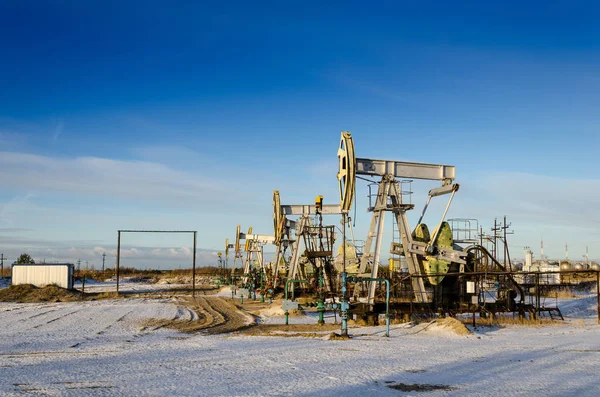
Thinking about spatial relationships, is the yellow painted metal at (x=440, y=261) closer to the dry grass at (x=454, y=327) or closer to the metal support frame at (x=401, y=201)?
the metal support frame at (x=401, y=201)

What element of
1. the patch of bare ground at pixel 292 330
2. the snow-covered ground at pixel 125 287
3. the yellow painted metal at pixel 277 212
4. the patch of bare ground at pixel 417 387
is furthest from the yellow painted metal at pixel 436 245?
the snow-covered ground at pixel 125 287

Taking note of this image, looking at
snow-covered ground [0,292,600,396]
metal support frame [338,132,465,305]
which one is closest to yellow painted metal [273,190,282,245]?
metal support frame [338,132,465,305]

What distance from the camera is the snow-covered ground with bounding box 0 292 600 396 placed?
678cm

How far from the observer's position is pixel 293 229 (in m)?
30.9

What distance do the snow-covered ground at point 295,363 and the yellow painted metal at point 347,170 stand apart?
3.22 meters

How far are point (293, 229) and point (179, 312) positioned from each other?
38.6ft

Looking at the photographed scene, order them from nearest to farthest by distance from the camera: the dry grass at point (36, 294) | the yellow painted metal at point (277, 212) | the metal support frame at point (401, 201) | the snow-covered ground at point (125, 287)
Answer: the metal support frame at point (401, 201), the yellow painted metal at point (277, 212), the dry grass at point (36, 294), the snow-covered ground at point (125, 287)

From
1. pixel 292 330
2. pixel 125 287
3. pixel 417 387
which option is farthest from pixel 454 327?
pixel 125 287

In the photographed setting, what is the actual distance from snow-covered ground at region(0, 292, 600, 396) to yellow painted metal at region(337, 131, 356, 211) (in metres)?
3.22

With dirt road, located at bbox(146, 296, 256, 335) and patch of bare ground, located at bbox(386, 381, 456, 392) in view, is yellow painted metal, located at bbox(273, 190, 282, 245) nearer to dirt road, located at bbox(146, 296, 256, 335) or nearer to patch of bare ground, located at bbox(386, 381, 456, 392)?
dirt road, located at bbox(146, 296, 256, 335)

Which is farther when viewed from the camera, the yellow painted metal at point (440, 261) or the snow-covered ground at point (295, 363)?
the yellow painted metal at point (440, 261)

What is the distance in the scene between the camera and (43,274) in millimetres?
36000

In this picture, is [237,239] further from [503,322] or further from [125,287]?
[503,322]

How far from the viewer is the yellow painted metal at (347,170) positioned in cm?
1512
